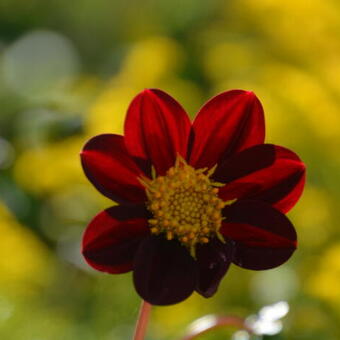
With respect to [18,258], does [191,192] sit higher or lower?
higher

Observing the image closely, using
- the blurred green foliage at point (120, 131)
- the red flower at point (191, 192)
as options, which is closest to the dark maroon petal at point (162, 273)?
the red flower at point (191, 192)

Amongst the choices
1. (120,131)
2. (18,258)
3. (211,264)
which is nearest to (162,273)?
(211,264)

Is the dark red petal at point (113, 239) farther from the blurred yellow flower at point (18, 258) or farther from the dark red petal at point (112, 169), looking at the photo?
the blurred yellow flower at point (18, 258)

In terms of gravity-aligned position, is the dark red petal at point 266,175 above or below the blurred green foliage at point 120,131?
above

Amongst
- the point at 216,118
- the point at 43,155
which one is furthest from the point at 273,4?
the point at 216,118

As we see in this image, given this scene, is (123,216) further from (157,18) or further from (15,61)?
(157,18)

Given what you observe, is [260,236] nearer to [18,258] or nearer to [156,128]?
[156,128]

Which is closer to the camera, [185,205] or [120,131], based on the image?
[185,205]

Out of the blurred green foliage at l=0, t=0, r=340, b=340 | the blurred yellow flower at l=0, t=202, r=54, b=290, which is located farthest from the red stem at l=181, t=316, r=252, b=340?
the blurred yellow flower at l=0, t=202, r=54, b=290
